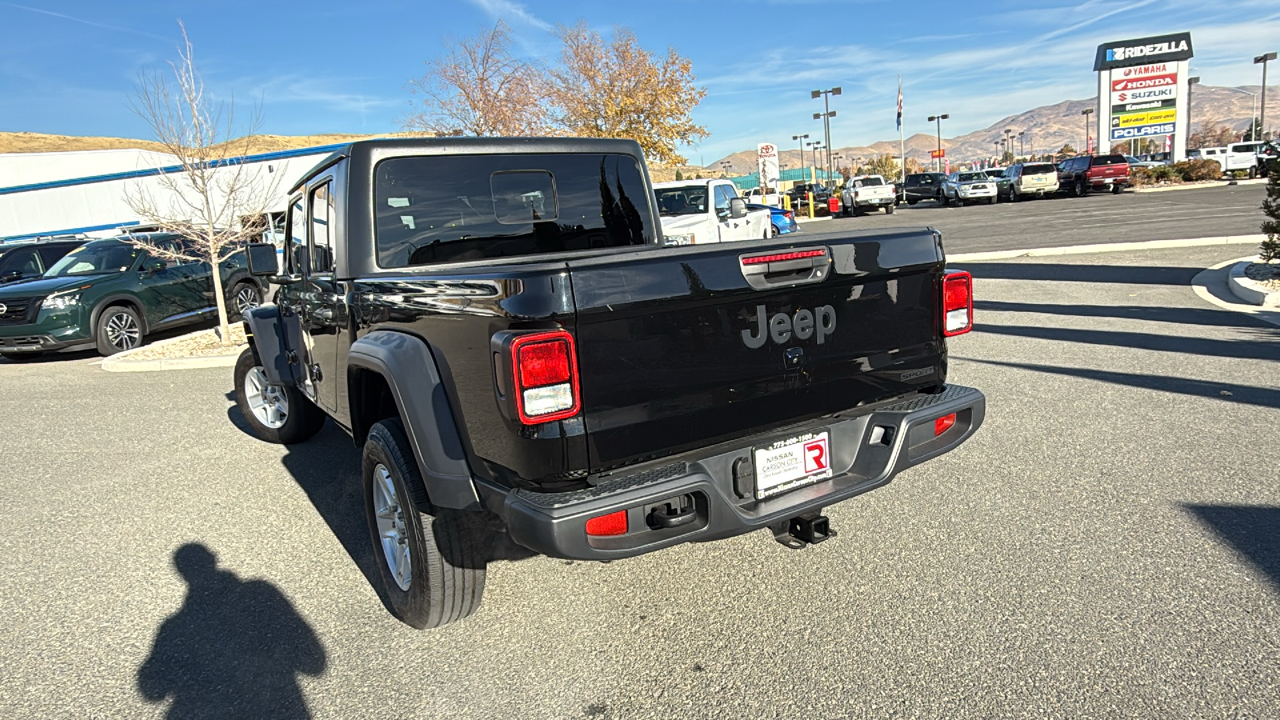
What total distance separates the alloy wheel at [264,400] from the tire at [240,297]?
7364 millimetres

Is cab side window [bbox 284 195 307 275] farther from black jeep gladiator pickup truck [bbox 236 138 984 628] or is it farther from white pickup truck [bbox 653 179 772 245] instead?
white pickup truck [bbox 653 179 772 245]

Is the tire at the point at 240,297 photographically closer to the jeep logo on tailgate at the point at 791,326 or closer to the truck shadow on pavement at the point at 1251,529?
the jeep logo on tailgate at the point at 791,326

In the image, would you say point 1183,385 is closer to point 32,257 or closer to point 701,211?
point 701,211

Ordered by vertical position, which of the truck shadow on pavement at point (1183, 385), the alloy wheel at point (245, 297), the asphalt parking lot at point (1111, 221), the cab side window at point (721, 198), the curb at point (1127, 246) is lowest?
the truck shadow on pavement at point (1183, 385)

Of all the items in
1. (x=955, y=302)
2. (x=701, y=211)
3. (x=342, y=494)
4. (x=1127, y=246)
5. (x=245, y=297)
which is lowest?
(x=342, y=494)

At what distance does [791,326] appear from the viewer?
114 inches

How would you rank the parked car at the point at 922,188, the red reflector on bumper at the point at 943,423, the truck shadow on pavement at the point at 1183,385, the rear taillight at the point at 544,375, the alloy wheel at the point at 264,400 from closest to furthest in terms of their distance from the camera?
the rear taillight at the point at 544,375 < the red reflector on bumper at the point at 943,423 < the truck shadow on pavement at the point at 1183,385 < the alloy wheel at the point at 264,400 < the parked car at the point at 922,188

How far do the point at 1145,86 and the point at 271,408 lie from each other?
50.2 m

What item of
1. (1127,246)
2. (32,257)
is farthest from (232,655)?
(1127,246)

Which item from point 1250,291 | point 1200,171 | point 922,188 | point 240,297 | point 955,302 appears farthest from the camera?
point 922,188

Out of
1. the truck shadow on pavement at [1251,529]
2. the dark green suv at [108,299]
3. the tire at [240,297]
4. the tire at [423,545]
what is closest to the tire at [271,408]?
the tire at [423,545]

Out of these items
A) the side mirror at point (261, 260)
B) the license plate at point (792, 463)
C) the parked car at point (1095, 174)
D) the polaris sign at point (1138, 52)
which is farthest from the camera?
the polaris sign at point (1138, 52)

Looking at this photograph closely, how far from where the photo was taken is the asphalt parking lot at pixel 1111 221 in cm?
1673

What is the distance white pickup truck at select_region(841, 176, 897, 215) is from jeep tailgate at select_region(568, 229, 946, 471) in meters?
34.7
